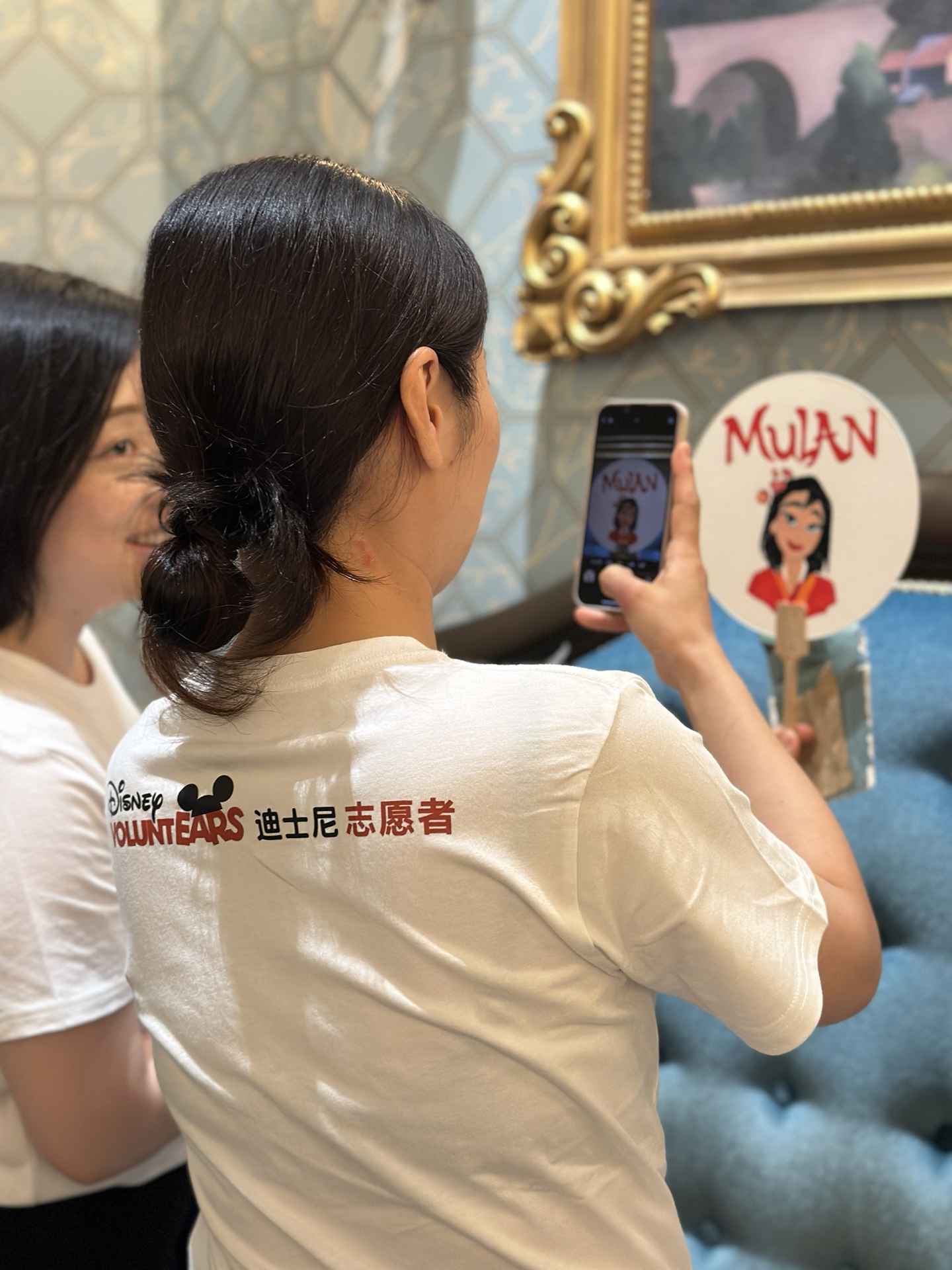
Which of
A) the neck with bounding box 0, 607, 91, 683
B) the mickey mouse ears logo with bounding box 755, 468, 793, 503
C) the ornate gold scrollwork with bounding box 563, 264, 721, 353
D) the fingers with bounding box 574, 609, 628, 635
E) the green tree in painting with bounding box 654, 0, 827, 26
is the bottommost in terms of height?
the neck with bounding box 0, 607, 91, 683

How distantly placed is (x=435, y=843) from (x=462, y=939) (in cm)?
5

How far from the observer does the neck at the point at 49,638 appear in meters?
1.04

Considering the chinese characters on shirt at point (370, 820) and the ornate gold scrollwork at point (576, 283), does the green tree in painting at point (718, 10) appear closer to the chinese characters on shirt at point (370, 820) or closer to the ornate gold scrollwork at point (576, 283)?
the ornate gold scrollwork at point (576, 283)

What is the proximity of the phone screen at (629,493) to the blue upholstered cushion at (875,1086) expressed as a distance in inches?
16.8

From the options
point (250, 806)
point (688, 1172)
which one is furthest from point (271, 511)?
point (688, 1172)

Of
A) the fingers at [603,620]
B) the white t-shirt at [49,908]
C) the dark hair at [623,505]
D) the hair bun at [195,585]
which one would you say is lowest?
the white t-shirt at [49,908]

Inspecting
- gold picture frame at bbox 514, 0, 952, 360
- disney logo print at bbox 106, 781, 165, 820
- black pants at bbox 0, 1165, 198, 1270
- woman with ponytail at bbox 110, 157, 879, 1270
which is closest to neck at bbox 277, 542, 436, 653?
woman with ponytail at bbox 110, 157, 879, 1270

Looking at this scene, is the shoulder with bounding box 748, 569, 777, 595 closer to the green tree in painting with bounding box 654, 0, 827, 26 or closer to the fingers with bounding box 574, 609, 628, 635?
the fingers with bounding box 574, 609, 628, 635

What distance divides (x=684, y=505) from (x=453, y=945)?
41cm

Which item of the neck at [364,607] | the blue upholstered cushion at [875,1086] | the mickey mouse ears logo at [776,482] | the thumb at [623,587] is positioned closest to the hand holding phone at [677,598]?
the thumb at [623,587]

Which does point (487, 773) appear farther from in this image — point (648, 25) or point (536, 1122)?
point (648, 25)

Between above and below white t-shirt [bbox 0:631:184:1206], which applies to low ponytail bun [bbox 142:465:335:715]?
above

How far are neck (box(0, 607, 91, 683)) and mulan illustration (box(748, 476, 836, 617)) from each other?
64 cm

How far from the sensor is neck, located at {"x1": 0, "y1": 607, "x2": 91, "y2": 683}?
1041 millimetres
